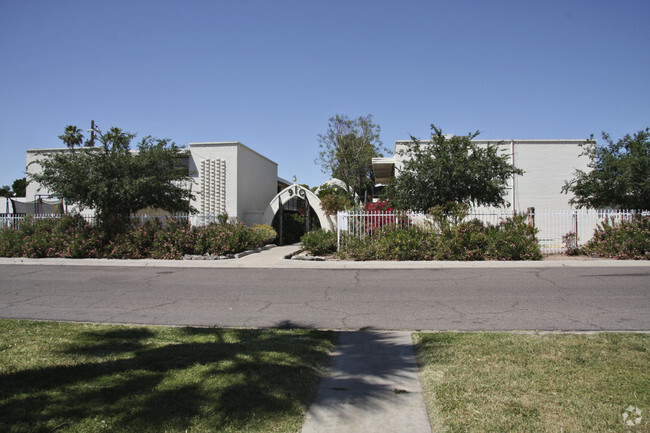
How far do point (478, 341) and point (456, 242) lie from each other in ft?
33.7

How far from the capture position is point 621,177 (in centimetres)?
1659

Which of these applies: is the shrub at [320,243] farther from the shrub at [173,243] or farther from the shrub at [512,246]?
the shrub at [512,246]

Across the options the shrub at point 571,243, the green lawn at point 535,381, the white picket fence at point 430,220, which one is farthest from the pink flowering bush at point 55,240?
the shrub at point 571,243

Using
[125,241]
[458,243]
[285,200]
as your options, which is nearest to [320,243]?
[458,243]

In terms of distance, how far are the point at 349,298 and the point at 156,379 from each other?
5.65 metres

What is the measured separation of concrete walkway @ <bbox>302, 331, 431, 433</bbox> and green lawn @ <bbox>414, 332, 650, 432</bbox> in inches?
6.4

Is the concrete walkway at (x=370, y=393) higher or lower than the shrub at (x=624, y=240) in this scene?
lower

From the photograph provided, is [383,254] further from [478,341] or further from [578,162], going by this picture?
[578,162]

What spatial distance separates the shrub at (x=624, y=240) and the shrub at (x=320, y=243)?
31.5 ft

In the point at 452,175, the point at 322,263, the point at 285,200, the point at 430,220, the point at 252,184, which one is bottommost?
the point at 322,263

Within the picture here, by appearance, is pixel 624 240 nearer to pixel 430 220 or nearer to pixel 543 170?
pixel 430 220

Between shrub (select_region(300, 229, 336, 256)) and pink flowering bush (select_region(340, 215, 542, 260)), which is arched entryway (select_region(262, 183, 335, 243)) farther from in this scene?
pink flowering bush (select_region(340, 215, 542, 260))

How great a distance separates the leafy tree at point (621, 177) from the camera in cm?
1634

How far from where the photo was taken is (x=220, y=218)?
1938cm
